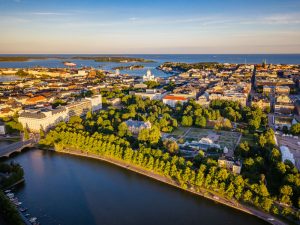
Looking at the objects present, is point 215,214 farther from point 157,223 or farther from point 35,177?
point 35,177

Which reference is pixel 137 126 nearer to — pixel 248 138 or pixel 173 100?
pixel 248 138

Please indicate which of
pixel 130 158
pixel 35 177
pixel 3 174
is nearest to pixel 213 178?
pixel 130 158

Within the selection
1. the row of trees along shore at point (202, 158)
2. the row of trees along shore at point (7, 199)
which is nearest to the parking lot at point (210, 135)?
the row of trees along shore at point (202, 158)

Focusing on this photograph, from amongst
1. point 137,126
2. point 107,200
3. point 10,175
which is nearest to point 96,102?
point 137,126

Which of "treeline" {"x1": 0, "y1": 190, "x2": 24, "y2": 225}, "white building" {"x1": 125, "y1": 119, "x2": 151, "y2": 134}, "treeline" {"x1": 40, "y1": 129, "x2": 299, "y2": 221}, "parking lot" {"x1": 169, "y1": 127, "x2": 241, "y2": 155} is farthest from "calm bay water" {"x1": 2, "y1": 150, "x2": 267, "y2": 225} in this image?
"parking lot" {"x1": 169, "y1": 127, "x2": 241, "y2": 155}

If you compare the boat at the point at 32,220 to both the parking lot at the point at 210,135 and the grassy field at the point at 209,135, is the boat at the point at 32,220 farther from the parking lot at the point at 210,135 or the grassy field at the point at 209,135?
the grassy field at the point at 209,135
